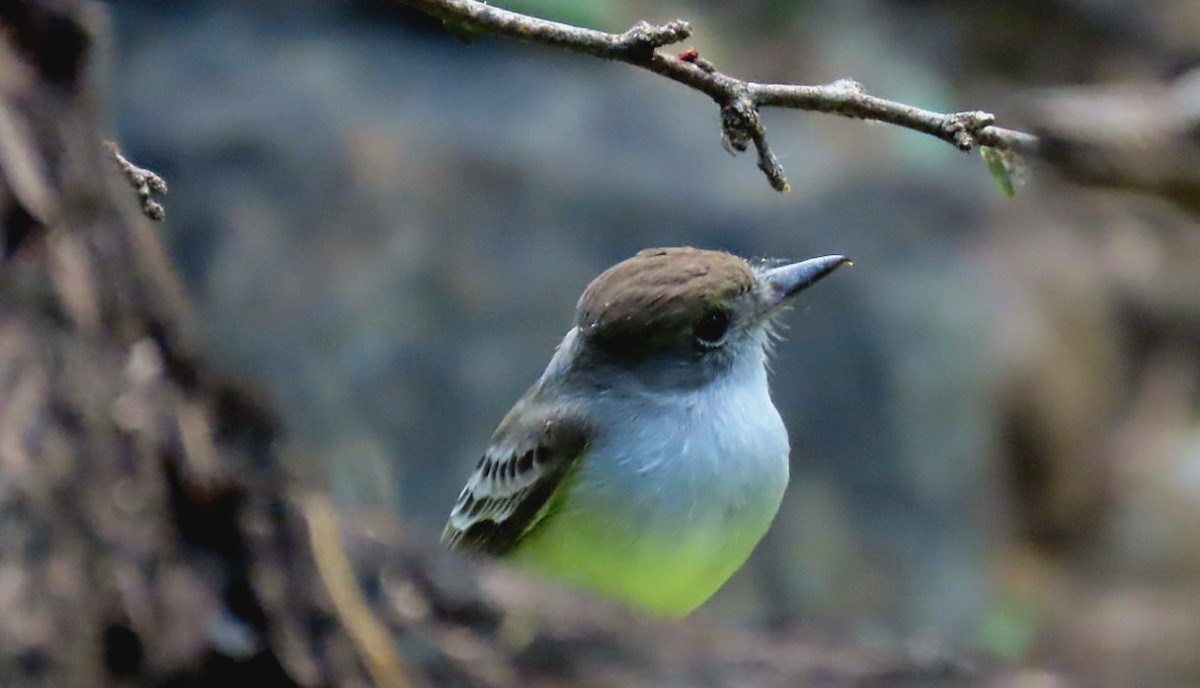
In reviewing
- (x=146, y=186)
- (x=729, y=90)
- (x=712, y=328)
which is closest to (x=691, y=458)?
(x=712, y=328)

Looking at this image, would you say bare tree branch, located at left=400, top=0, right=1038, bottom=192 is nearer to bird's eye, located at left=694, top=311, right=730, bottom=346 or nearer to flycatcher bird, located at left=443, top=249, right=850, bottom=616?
flycatcher bird, located at left=443, top=249, right=850, bottom=616

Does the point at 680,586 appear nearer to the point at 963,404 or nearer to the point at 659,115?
the point at 659,115

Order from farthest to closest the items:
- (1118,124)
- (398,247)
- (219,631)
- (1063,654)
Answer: (1063,654)
(398,247)
(1118,124)
(219,631)

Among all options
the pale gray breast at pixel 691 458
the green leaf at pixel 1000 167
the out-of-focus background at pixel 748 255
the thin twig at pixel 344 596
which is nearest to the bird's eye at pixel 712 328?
the pale gray breast at pixel 691 458

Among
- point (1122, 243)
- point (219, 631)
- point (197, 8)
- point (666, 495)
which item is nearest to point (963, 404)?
point (1122, 243)

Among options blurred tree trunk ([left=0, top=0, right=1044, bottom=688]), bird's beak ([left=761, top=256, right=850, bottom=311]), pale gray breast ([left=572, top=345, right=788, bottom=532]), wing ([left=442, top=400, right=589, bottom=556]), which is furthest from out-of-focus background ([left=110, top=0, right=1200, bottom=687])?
bird's beak ([left=761, top=256, right=850, bottom=311])

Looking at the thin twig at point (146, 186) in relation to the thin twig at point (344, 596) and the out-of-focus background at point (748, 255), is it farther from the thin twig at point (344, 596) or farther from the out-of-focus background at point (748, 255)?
the out-of-focus background at point (748, 255)
